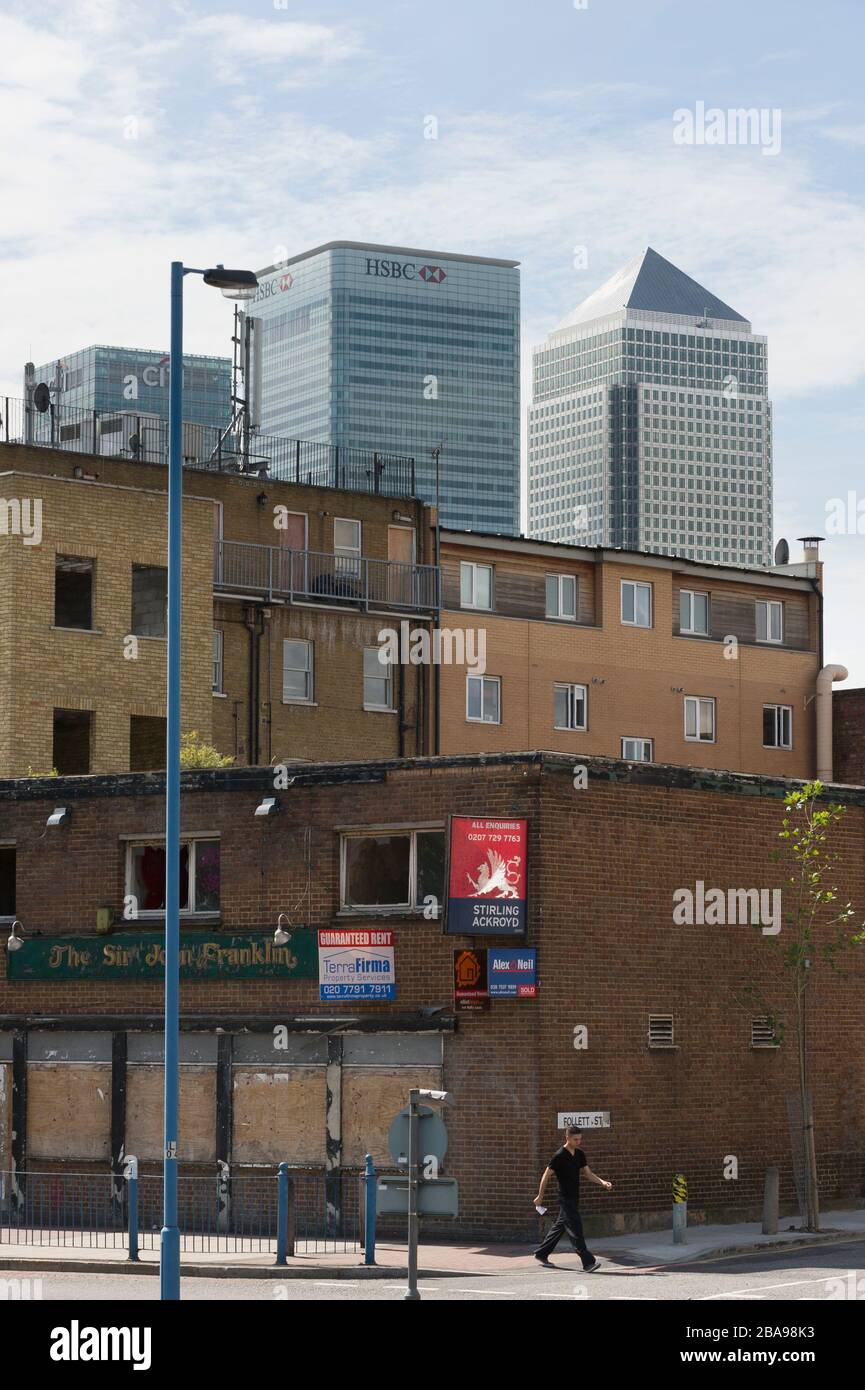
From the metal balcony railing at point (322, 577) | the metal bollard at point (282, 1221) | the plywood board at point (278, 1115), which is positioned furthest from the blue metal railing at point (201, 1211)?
the metal balcony railing at point (322, 577)

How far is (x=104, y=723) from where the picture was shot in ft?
156

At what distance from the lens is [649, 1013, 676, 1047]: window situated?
3091 centimetres

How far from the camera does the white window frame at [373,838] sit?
3077 cm

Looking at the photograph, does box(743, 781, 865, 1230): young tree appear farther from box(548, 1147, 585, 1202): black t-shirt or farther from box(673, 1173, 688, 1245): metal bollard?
box(548, 1147, 585, 1202): black t-shirt

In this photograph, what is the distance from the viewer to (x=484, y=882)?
29.5 metres

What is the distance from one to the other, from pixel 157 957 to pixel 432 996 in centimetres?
473

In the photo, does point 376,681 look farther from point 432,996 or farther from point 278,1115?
→ point 432,996

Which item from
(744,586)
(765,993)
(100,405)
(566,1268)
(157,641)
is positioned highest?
(100,405)

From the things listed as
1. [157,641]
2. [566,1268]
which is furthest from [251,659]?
[566,1268]

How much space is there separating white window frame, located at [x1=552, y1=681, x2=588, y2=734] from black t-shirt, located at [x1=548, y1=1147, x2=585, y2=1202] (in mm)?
39200

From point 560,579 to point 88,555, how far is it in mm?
21509

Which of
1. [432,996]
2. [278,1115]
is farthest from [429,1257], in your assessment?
[278,1115]

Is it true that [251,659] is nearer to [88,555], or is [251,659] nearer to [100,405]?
[88,555]

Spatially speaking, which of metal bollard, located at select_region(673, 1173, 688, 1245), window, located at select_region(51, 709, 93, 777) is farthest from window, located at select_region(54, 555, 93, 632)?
metal bollard, located at select_region(673, 1173, 688, 1245)
